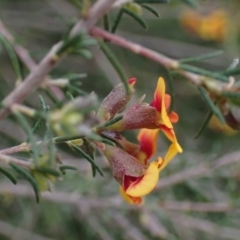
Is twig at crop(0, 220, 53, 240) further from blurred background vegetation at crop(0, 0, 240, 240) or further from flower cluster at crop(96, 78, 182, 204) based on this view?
flower cluster at crop(96, 78, 182, 204)

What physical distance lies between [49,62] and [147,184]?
209mm

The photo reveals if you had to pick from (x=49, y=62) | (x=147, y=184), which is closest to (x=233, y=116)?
(x=147, y=184)

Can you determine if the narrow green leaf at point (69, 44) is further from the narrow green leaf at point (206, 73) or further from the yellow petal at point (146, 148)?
the yellow petal at point (146, 148)

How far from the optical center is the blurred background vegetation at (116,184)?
166 cm

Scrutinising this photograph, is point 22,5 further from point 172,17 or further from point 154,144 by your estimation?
point 154,144

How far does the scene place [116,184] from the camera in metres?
1.86

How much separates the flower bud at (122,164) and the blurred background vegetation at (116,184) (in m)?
0.14

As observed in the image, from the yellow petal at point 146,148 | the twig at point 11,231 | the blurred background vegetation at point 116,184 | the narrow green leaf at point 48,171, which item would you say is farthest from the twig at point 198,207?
the narrow green leaf at point 48,171

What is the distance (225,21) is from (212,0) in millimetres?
349

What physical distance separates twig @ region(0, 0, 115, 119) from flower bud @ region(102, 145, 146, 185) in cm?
18

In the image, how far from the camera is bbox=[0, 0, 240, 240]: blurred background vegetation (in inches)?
65.4

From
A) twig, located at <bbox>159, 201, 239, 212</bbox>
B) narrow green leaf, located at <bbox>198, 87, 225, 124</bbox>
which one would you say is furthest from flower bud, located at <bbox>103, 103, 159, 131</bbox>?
twig, located at <bbox>159, 201, 239, 212</bbox>

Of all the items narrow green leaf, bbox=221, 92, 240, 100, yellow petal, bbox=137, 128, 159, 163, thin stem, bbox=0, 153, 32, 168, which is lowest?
yellow petal, bbox=137, 128, 159, 163

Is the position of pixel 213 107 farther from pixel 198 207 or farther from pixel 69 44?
pixel 198 207
